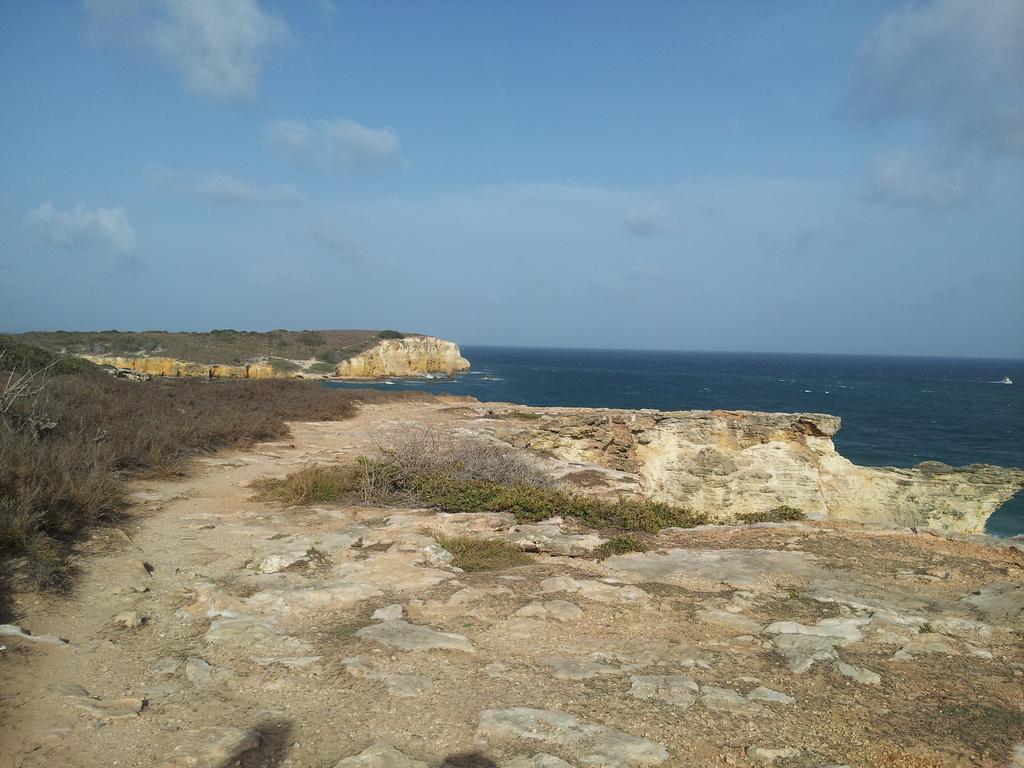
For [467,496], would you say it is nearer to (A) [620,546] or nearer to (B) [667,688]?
(A) [620,546]

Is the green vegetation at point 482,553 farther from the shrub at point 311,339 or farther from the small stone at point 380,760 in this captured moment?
the shrub at point 311,339

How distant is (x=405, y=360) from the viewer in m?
69.0

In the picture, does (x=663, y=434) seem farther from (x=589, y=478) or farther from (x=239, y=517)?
(x=239, y=517)

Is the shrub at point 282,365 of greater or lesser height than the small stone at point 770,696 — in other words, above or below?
above

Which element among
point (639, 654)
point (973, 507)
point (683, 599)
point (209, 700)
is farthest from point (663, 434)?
point (209, 700)

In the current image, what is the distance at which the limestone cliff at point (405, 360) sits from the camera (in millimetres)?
61656

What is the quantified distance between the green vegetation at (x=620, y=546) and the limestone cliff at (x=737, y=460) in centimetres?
682

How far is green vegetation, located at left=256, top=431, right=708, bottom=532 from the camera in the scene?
816 cm

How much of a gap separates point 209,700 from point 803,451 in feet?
45.6

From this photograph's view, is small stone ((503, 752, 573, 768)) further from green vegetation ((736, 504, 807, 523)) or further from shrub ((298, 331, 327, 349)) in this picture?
shrub ((298, 331, 327, 349))

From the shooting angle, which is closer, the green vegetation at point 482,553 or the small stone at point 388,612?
the small stone at point 388,612

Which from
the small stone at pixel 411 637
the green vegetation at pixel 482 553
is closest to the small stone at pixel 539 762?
the small stone at pixel 411 637

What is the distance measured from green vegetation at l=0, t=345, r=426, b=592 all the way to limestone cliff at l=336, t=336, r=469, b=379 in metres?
41.0

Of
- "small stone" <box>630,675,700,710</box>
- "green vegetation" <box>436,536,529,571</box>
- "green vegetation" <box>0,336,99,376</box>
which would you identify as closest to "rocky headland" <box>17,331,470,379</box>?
"green vegetation" <box>0,336,99,376</box>
